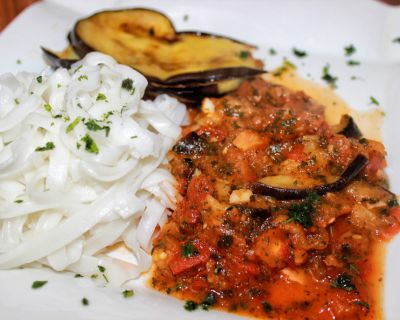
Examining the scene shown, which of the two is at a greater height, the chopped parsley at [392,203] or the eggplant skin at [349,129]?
the eggplant skin at [349,129]

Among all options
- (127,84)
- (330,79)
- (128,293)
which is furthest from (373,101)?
(128,293)

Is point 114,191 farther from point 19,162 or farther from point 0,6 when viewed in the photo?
point 0,6

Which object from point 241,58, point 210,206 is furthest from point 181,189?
point 241,58

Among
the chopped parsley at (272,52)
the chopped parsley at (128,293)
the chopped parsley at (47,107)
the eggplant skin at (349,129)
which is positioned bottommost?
the chopped parsley at (128,293)

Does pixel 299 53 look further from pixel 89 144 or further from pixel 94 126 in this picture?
pixel 89 144

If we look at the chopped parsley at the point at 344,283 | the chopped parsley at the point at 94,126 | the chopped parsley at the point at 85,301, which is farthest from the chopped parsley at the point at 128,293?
the chopped parsley at the point at 344,283

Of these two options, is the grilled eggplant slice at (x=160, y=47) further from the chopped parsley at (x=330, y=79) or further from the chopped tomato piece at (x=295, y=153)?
the chopped tomato piece at (x=295, y=153)
